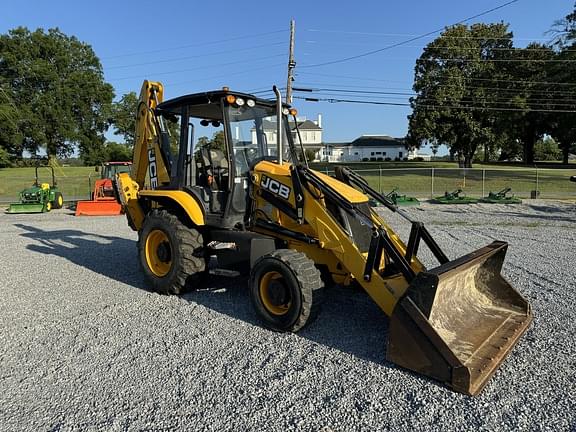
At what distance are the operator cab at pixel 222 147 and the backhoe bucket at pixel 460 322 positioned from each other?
2.70m

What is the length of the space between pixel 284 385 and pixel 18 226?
42.0 ft

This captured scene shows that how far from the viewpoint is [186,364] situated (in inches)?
157

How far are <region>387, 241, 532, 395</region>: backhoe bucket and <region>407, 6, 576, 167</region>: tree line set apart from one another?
3460 centimetres

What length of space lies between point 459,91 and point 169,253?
39.2 metres

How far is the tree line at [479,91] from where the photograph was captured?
1526 inches

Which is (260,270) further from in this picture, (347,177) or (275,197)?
(347,177)

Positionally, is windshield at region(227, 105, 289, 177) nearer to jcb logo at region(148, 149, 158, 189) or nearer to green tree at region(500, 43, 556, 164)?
jcb logo at region(148, 149, 158, 189)

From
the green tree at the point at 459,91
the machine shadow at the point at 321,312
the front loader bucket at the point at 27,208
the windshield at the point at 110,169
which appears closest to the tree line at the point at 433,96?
the green tree at the point at 459,91

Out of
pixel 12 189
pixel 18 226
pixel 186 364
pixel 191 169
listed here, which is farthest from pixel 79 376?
pixel 12 189

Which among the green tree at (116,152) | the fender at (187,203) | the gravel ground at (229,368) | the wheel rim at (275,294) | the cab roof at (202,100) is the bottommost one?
the gravel ground at (229,368)

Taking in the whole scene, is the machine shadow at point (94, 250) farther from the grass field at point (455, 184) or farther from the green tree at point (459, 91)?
the green tree at point (459, 91)

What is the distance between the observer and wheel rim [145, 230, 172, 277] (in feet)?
19.9

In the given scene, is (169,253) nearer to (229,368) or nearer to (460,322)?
(229,368)

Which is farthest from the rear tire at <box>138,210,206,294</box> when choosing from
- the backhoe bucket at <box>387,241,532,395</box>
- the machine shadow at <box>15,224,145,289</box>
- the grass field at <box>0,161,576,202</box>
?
the grass field at <box>0,161,576,202</box>
